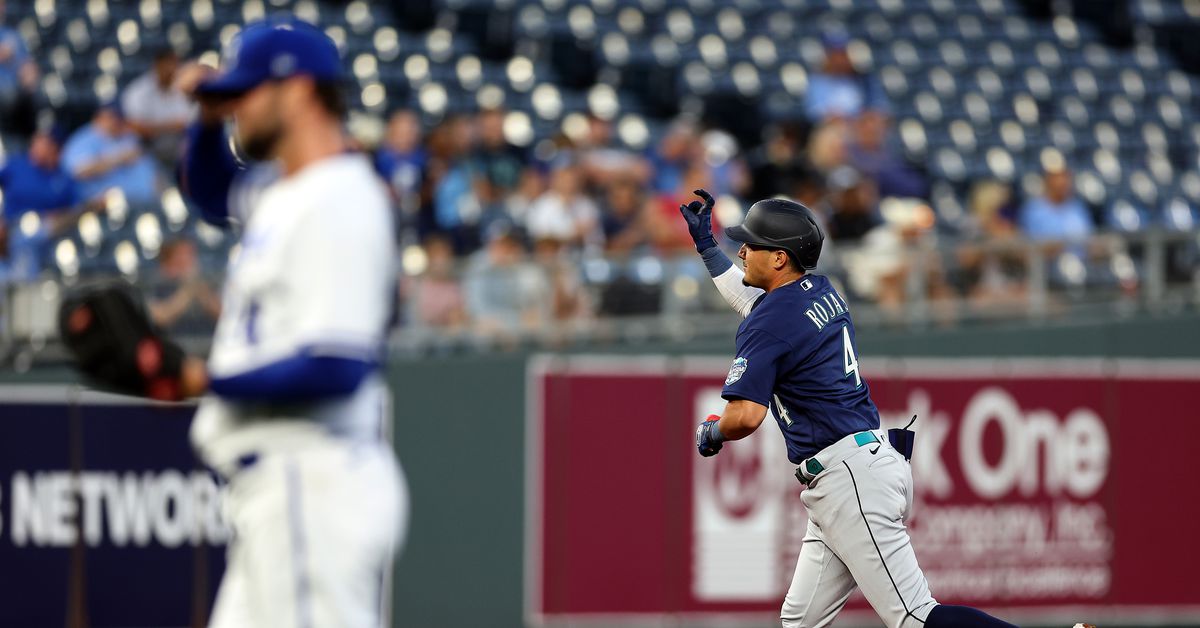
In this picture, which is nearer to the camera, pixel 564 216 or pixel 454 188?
pixel 564 216

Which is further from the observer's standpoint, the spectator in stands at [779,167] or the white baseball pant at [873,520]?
the spectator in stands at [779,167]

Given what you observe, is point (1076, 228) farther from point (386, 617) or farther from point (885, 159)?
point (386, 617)

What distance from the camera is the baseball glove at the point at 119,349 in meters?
3.69

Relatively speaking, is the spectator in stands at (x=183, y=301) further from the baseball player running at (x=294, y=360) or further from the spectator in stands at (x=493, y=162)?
the baseball player running at (x=294, y=360)

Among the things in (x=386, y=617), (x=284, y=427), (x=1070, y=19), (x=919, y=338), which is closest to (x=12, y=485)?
(x=386, y=617)

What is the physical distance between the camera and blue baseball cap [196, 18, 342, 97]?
3.83 meters

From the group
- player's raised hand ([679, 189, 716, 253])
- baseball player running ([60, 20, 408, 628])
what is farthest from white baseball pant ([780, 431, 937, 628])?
baseball player running ([60, 20, 408, 628])

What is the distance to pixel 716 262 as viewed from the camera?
6977mm

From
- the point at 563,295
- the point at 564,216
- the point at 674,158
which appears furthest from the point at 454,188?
the point at 674,158

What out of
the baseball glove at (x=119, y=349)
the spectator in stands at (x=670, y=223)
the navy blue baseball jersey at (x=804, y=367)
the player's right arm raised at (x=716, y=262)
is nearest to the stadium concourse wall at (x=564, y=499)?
the spectator in stands at (x=670, y=223)

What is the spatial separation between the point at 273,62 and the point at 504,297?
7.31m

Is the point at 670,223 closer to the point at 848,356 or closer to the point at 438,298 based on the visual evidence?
the point at 438,298

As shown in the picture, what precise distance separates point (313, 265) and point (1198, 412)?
1046 centimetres

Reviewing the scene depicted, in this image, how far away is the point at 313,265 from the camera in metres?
3.67
